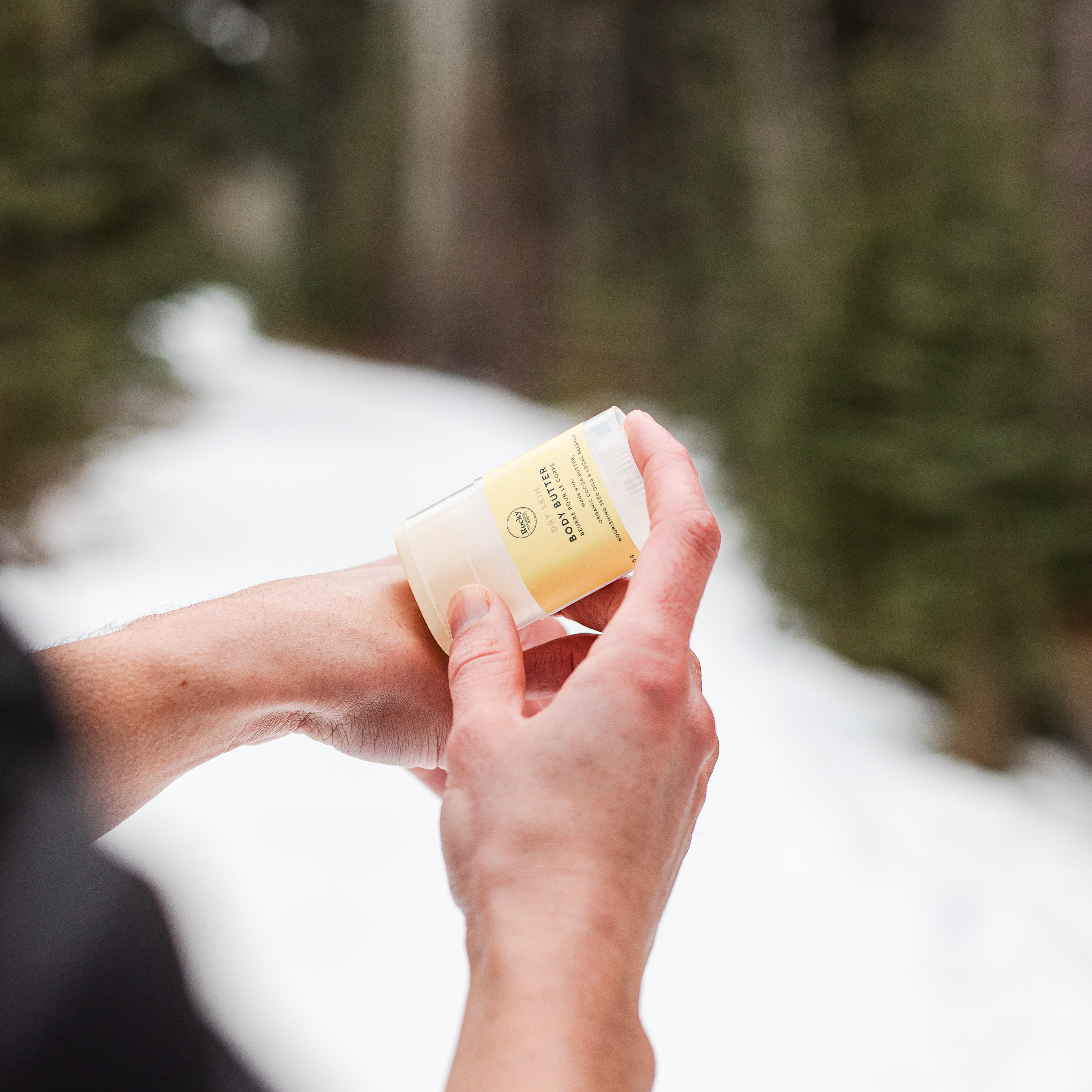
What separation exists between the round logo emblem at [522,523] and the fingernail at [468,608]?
66 mm

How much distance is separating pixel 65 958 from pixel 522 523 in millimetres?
526

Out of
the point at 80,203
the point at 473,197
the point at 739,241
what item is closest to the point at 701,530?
the point at 80,203

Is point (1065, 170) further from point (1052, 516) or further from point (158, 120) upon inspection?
point (158, 120)

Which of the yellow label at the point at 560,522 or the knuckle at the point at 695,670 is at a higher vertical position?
the yellow label at the point at 560,522

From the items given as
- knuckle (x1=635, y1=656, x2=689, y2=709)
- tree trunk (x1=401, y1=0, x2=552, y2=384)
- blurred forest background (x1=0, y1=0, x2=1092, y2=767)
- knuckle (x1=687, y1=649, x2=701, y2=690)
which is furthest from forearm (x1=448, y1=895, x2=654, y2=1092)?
tree trunk (x1=401, y1=0, x2=552, y2=384)

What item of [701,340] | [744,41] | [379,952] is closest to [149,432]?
[701,340]

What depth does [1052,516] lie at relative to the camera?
2857 millimetres

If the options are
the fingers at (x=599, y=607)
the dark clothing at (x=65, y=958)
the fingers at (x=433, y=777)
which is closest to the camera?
the dark clothing at (x=65, y=958)

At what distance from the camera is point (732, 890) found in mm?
2090

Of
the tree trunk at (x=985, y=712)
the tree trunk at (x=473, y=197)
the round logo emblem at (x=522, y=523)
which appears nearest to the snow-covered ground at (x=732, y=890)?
the tree trunk at (x=985, y=712)

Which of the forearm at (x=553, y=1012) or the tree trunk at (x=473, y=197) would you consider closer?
the forearm at (x=553, y=1012)

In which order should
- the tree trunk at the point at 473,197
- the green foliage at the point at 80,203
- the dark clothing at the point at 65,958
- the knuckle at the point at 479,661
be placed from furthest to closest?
the tree trunk at the point at 473,197 < the green foliage at the point at 80,203 < the knuckle at the point at 479,661 < the dark clothing at the point at 65,958

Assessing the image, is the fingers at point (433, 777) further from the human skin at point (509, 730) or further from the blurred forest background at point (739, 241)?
the blurred forest background at point (739, 241)

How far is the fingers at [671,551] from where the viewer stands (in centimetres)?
76
